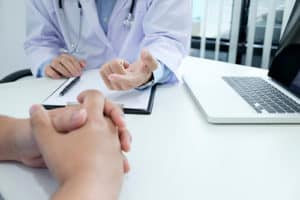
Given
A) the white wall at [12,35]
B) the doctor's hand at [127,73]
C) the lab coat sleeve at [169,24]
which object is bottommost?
the white wall at [12,35]

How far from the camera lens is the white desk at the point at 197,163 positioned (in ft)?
1.33

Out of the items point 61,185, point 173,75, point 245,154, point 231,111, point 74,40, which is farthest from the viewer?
point 74,40

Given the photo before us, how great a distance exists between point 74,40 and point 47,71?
162 millimetres

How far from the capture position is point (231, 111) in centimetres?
64

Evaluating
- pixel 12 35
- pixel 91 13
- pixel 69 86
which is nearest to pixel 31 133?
pixel 69 86

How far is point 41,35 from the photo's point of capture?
1.07 metres

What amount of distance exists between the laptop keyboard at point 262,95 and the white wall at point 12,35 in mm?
1555

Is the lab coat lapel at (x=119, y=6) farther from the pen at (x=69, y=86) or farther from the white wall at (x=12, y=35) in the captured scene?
the white wall at (x=12, y=35)

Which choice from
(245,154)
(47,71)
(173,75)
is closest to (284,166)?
(245,154)

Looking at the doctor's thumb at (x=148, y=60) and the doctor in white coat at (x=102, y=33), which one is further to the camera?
the doctor in white coat at (x=102, y=33)

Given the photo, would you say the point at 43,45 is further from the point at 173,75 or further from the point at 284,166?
the point at 284,166

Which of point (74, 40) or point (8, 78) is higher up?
point (74, 40)

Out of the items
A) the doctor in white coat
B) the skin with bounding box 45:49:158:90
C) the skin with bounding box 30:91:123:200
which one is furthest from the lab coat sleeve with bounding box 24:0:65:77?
the skin with bounding box 30:91:123:200

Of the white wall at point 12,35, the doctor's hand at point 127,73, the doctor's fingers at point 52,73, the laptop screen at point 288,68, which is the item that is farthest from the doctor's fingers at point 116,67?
Answer: the white wall at point 12,35
